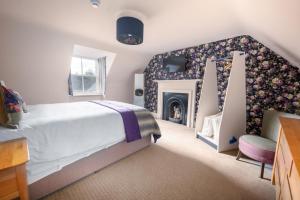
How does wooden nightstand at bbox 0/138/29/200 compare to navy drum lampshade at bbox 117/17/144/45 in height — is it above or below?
below

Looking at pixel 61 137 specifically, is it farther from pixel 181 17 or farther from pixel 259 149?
pixel 259 149

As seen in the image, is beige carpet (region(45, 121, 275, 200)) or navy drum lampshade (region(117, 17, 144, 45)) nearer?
beige carpet (region(45, 121, 275, 200))

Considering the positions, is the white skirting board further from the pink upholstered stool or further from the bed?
the bed

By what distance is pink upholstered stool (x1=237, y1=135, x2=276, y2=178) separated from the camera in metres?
1.84

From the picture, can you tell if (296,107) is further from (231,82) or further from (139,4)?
(139,4)

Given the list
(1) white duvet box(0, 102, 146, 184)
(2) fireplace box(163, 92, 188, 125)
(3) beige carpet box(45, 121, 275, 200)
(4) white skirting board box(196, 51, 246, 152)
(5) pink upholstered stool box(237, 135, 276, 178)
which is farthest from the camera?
(2) fireplace box(163, 92, 188, 125)

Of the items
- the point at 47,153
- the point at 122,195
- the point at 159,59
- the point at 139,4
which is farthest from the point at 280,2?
the point at 159,59

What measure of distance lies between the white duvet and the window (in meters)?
2.52

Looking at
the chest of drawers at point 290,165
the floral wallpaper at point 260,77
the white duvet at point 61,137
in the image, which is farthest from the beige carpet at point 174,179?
the floral wallpaper at point 260,77

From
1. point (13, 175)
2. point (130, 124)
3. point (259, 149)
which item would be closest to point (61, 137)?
point (13, 175)

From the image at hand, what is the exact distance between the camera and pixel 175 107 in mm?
4387

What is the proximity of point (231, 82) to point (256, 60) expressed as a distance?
874mm

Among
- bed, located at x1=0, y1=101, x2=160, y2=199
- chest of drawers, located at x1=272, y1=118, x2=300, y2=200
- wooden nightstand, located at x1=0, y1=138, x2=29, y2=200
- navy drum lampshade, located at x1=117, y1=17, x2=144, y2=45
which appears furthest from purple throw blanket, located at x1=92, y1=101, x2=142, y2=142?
chest of drawers, located at x1=272, y1=118, x2=300, y2=200

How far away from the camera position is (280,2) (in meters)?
1.26
